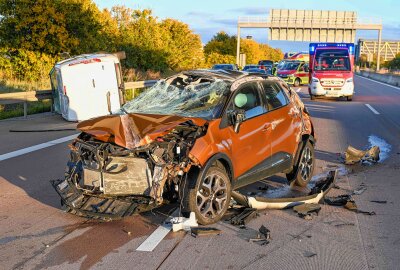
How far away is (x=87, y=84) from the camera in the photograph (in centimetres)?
1560

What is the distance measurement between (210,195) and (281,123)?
Answer: 1.91m

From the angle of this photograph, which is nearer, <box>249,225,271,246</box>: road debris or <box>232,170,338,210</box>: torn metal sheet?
<box>249,225,271,246</box>: road debris

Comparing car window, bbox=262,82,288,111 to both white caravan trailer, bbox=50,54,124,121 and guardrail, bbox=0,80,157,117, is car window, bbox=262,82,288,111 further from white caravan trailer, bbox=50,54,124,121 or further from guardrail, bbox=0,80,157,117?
guardrail, bbox=0,80,157,117

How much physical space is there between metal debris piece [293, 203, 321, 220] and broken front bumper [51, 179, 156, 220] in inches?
72.4

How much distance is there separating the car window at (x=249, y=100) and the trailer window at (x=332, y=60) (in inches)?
780

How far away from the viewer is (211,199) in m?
5.96

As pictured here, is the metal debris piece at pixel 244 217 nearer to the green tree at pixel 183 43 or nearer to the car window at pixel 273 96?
the car window at pixel 273 96

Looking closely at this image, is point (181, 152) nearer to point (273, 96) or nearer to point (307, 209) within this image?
point (307, 209)

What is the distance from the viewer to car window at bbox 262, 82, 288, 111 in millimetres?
7246

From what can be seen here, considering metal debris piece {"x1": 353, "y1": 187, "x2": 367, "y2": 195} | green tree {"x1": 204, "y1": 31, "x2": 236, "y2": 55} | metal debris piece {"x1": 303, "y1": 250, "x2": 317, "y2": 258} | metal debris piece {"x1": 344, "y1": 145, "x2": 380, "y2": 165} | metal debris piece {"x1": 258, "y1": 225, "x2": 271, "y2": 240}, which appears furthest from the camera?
green tree {"x1": 204, "y1": 31, "x2": 236, "y2": 55}

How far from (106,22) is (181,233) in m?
30.3

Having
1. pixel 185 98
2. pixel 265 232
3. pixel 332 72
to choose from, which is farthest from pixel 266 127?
pixel 332 72

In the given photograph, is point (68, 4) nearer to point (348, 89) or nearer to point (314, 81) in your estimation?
point (314, 81)

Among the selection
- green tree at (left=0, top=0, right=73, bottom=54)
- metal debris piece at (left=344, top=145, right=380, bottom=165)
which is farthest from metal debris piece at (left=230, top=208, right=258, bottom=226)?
green tree at (left=0, top=0, right=73, bottom=54)
